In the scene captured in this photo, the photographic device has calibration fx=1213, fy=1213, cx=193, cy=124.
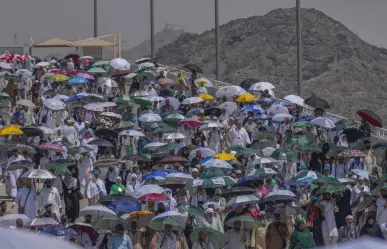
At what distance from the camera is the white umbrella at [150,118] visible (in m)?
28.1

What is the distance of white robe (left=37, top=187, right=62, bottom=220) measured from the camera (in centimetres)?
2006

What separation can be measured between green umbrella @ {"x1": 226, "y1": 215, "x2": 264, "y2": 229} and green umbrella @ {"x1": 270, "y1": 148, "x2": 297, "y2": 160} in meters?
5.43


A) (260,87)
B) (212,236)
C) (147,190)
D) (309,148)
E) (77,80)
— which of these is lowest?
(212,236)

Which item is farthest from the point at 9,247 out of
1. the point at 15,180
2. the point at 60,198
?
the point at 15,180

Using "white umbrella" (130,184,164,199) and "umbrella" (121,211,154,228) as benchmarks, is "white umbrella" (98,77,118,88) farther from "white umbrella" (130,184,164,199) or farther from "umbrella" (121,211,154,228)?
"umbrella" (121,211,154,228)

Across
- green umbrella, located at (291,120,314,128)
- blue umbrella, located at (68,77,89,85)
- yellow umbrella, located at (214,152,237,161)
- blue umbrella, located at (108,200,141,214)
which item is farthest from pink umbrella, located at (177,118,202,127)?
blue umbrella, located at (108,200,141,214)

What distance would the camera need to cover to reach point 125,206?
18.6 meters

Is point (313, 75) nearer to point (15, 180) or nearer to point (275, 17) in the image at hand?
point (275, 17)

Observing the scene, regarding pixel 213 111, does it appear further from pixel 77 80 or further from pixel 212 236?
pixel 212 236

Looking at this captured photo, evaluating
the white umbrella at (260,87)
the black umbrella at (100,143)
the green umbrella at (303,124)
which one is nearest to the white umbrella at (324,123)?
the green umbrella at (303,124)

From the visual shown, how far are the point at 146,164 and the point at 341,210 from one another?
517 centimetres

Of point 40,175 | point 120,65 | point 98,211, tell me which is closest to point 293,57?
point 120,65

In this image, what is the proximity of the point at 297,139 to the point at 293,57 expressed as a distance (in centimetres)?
6279

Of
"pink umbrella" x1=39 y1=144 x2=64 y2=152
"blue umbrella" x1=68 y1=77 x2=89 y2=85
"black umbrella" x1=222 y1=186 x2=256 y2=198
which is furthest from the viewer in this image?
"blue umbrella" x1=68 y1=77 x2=89 y2=85
